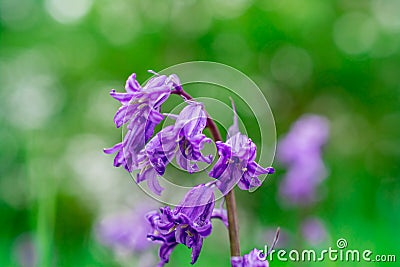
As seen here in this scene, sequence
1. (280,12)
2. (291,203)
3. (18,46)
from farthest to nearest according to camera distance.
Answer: (18,46), (280,12), (291,203)

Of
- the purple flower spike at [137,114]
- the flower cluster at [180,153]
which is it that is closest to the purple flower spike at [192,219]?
the flower cluster at [180,153]

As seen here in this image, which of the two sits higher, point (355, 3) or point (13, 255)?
point (355, 3)

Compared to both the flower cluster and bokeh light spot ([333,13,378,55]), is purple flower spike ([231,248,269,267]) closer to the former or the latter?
the flower cluster

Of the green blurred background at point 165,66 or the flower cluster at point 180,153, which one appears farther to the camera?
the green blurred background at point 165,66

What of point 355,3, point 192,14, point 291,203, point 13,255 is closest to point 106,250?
point 291,203

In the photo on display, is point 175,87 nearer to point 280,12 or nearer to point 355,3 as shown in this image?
point 280,12

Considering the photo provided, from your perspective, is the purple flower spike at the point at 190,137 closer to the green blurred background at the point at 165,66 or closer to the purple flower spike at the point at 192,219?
the purple flower spike at the point at 192,219

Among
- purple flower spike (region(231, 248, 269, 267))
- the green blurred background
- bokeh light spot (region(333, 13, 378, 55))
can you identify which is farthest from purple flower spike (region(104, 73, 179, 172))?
bokeh light spot (region(333, 13, 378, 55))
